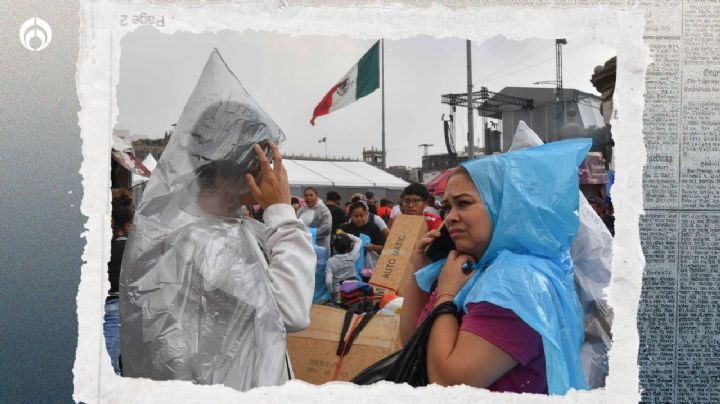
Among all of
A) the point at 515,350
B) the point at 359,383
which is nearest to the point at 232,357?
the point at 359,383

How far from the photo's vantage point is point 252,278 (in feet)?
4.23

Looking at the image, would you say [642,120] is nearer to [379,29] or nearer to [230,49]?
[379,29]

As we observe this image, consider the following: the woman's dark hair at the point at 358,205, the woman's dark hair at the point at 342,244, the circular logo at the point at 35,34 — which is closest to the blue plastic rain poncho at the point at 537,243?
the circular logo at the point at 35,34

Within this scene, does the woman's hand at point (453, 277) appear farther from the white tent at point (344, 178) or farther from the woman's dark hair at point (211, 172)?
the white tent at point (344, 178)

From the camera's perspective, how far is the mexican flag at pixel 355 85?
191cm

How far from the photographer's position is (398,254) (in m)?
2.23

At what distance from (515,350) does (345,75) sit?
1.21m

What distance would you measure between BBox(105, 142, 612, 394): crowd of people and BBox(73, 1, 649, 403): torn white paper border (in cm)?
40

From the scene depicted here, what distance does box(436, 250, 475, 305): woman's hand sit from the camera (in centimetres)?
121

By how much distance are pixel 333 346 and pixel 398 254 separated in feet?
1.78

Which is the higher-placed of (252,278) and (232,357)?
(252,278)

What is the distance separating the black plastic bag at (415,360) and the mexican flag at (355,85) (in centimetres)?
91

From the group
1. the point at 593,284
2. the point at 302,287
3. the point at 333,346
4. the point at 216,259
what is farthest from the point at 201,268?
the point at 593,284

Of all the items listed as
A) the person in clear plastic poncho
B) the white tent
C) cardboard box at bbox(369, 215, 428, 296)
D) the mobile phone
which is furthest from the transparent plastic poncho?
cardboard box at bbox(369, 215, 428, 296)
